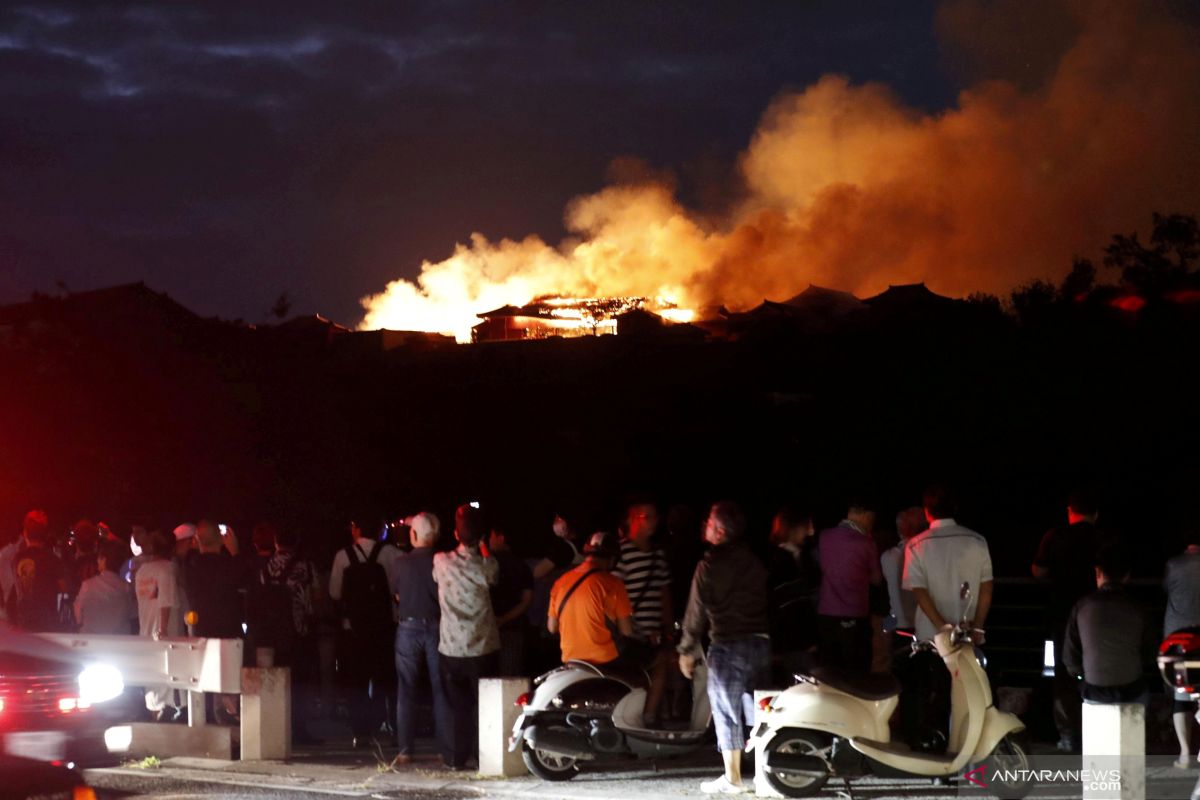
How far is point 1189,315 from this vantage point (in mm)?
35188

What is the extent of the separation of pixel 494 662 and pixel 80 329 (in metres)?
30.9

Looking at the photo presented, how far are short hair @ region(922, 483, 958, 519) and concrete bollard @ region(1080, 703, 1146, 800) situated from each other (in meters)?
2.05

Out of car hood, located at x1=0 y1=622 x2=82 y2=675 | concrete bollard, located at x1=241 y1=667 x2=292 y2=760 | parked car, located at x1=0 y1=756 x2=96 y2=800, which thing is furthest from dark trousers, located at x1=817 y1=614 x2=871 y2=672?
parked car, located at x1=0 y1=756 x2=96 y2=800

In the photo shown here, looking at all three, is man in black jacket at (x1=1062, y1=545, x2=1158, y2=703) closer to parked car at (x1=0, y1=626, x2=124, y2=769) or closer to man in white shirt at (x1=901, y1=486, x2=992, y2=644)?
man in white shirt at (x1=901, y1=486, x2=992, y2=644)

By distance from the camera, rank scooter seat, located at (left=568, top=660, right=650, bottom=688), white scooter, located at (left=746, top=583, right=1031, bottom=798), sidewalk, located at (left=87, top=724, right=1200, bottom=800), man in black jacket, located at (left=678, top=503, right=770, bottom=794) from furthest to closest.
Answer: scooter seat, located at (left=568, top=660, right=650, bottom=688), sidewalk, located at (left=87, top=724, right=1200, bottom=800), man in black jacket, located at (left=678, top=503, right=770, bottom=794), white scooter, located at (left=746, top=583, right=1031, bottom=798)

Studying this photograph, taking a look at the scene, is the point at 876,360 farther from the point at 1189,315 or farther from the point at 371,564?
the point at 371,564

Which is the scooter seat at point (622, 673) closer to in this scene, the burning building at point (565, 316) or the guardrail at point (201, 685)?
the guardrail at point (201, 685)

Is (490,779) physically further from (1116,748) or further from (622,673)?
(1116,748)

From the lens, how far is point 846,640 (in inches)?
448

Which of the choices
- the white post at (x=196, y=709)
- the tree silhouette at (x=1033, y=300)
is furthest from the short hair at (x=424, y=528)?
the tree silhouette at (x=1033, y=300)

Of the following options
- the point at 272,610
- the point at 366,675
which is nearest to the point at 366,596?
the point at 366,675

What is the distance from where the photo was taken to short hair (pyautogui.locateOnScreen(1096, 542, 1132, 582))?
30.7 ft

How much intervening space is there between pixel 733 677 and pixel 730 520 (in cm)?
100

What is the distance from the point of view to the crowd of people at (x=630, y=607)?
33.0ft
